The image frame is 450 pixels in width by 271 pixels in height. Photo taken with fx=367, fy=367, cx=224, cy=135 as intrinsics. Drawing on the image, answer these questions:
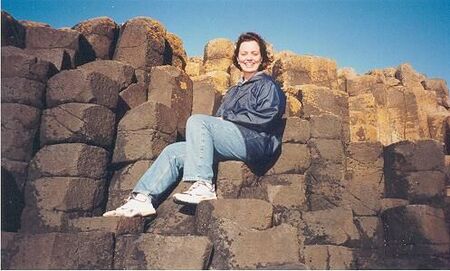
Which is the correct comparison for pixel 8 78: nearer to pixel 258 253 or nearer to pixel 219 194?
pixel 219 194

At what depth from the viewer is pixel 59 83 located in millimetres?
5000

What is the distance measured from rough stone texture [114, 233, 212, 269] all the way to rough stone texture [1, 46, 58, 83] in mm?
2738

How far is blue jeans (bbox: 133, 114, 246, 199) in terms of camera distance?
431 cm

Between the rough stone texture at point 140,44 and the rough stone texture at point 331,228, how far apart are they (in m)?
3.98

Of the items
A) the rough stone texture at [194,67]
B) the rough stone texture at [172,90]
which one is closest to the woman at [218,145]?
the rough stone texture at [172,90]

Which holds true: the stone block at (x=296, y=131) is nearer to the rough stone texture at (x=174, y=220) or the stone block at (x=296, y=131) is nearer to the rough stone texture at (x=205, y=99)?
the rough stone texture at (x=205, y=99)

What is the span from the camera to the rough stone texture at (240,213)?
3797 millimetres

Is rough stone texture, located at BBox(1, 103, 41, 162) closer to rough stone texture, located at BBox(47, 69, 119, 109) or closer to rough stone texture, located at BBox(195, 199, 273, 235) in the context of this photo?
rough stone texture, located at BBox(47, 69, 119, 109)

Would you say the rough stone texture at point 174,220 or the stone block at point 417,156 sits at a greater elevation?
the stone block at point 417,156

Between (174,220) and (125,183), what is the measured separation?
1037mm

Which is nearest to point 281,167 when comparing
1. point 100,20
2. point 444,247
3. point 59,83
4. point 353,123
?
point 444,247

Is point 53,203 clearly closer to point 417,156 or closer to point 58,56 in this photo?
point 58,56

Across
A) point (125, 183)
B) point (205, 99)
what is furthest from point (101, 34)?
point (125, 183)

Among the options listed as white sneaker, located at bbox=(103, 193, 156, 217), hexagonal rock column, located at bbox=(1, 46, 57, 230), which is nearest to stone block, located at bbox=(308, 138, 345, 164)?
white sneaker, located at bbox=(103, 193, 156, 217)
